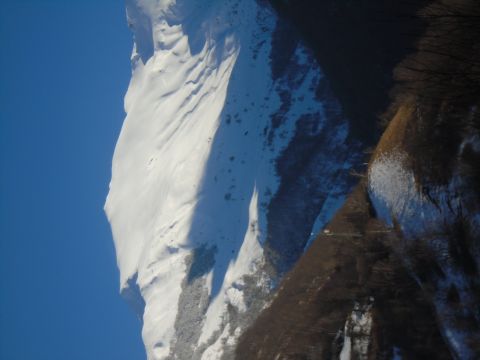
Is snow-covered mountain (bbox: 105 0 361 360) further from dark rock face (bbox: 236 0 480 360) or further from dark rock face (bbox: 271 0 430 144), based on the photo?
dark rock face (bbox: 236 0 480 360)

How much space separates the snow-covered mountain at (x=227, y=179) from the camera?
23.0 metres

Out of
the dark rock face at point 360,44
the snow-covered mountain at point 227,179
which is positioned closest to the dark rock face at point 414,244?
the dark rock face at point 360,44

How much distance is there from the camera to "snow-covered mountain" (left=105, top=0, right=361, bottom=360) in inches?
906

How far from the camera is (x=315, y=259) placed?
13.8 m

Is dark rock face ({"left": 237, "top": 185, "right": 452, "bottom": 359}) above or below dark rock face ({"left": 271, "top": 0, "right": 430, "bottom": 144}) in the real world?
below

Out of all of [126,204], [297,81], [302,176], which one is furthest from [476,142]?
[126,204]

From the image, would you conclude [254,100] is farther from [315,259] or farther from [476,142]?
[476,142]

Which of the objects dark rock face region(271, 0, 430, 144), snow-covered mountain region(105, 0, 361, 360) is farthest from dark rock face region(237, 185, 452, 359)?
snow-covered mountain region(105, 0, 361, 360)

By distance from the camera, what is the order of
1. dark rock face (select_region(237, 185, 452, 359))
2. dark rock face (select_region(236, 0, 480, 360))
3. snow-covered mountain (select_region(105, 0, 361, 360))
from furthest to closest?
snow-covered mountain (select_region(105, 0, 361, 360)) < dark rock face (select_region(237, 185, 452, 359)) < dark rock face (select_region(236, 0, 480, 360))

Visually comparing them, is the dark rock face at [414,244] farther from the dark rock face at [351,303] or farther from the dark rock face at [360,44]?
the dark rock face at [360,44]

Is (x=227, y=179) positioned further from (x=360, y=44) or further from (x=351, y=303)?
(x=351, y=303)

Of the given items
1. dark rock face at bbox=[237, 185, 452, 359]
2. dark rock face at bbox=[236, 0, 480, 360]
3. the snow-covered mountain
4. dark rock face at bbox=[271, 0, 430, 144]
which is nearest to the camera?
dark rock face at bbox=[236, 0, 480, 360]

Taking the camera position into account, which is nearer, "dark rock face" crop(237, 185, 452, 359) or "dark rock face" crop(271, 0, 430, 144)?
"dark rock face" crop(237, 185, 452, 359)

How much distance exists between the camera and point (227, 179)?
1086 inches
